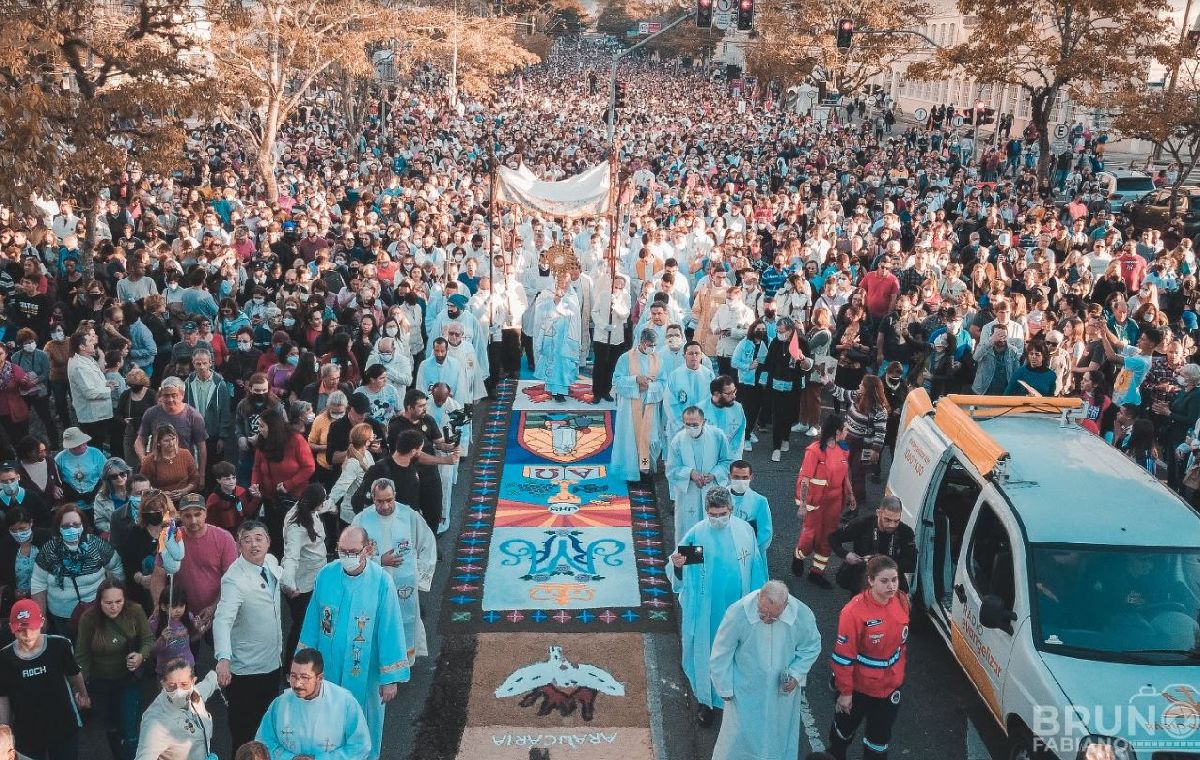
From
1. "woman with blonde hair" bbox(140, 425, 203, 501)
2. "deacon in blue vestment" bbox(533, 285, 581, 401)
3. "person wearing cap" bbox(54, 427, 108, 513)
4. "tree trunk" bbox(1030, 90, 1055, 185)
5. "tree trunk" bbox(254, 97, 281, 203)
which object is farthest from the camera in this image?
"tree trunk" bbox(1030, 90, 1055, 185)

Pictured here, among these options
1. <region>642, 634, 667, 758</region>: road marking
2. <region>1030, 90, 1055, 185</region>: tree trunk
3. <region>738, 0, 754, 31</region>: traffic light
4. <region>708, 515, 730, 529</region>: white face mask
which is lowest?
<region>642, 634, 667, 758</region>: road marking

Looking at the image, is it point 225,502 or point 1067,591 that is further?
point 225,502

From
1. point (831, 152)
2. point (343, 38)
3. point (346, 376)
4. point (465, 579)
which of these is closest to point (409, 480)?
point (465, 579)

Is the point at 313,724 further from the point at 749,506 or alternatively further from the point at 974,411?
the point at 974,411

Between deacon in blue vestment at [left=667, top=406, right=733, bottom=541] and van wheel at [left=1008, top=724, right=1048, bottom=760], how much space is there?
9.65ft

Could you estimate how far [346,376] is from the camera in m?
10.3

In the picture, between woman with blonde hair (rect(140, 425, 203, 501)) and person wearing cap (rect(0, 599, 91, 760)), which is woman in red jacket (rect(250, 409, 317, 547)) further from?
person wearing cap (rect(0, 599, 91, 760))

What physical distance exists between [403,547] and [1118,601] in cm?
422

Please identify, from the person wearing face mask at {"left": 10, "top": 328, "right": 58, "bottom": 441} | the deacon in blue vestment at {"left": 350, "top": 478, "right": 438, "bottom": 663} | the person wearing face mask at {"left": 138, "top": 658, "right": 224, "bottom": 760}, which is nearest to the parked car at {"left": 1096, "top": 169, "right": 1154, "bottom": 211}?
the deacon in blue vestment at {"left": 350, "top": 478, "right": 438, "bottom": 663}

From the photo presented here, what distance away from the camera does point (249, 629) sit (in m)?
6.12

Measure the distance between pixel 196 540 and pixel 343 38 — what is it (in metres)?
18.7

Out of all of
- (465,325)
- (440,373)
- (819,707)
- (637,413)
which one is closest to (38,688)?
(819,707)

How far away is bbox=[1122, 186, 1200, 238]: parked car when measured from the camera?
75.0 ft

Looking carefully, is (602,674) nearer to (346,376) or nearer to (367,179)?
(346,376)
